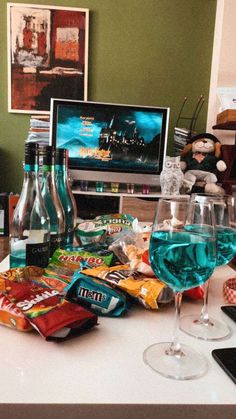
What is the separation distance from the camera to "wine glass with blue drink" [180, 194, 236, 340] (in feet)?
1.53

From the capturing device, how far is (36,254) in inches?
24.0

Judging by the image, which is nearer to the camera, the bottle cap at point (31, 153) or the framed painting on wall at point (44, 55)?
A: the bottle cap at point (31, 153)

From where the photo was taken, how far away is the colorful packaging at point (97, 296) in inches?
19.4

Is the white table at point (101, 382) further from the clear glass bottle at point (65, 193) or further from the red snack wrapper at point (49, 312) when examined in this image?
the clear glass bottle at point (65, 193)

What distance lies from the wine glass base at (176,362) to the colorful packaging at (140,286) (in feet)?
0.27

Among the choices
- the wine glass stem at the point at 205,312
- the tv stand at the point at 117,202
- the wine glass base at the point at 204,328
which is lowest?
the tv stand at the point at 117,202

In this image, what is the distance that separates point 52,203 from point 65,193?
0.08 meters

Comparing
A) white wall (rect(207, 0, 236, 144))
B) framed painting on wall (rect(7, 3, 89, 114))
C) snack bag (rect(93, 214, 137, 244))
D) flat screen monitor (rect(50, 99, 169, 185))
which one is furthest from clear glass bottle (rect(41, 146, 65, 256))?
white wall (rect(207, 0, 236, 144))

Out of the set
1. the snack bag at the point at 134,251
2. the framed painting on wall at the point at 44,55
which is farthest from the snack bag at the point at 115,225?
the framed painting on wall at the point at 44,55

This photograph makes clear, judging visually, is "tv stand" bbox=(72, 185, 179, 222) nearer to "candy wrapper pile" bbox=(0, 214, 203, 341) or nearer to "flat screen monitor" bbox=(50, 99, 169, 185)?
"flat screen monitor" bbox=(50, 99, 169, 185)

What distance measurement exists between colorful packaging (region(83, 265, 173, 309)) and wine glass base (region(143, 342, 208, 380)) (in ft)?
0.27

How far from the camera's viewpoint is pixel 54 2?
8.65 ft

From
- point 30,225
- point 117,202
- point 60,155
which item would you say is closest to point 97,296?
point 30,225

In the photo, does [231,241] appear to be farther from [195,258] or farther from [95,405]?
[95,405]
